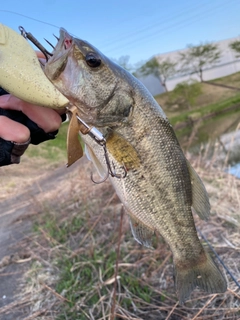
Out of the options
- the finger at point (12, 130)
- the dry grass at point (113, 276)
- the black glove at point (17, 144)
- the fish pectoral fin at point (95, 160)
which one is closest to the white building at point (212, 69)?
the dry grass at point (113, 276)

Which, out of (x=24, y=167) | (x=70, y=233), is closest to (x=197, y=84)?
(x=24, y=167)

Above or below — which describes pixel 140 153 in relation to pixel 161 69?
above

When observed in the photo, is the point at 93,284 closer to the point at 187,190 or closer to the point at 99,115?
the point at 187,190

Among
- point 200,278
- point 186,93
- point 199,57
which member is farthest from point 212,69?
point 200,278

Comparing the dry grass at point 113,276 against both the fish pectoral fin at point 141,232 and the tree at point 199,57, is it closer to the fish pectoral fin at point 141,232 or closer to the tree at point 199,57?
the fish pectoral fin at point 141,232

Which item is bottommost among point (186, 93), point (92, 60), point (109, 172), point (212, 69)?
point (186, 93)

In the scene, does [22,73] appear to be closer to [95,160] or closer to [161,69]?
[95,160]

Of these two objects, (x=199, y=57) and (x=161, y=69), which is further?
(x=161, y=69)
